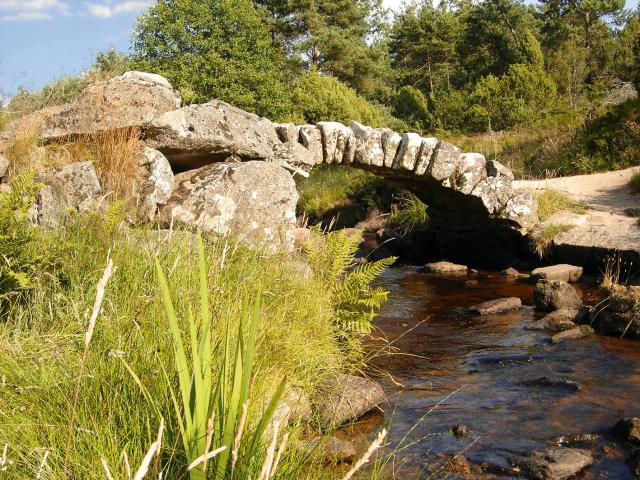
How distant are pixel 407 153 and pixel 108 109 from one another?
18.0 feet

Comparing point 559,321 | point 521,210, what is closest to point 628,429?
point 559,321

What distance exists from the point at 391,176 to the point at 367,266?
20.9 ft

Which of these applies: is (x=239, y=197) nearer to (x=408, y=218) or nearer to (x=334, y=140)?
(x=334, y=140)

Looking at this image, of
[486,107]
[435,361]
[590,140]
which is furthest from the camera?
[486,107]

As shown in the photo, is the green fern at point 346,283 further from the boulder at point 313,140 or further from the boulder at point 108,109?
the boulder at point 313,140

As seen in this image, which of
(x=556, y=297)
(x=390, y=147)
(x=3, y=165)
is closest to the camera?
(x=3, y=165)

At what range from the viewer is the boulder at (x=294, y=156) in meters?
9.08

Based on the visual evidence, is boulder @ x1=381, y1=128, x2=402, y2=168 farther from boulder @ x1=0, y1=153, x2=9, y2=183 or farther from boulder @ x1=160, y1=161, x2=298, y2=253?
boulder @ x1=0, y1=153, x2=9, y2=183

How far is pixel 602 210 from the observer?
41.2 ft

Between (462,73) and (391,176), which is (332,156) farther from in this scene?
(462,73)

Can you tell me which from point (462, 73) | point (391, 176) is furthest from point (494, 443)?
point (462, 73)

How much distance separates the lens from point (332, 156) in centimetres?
1075

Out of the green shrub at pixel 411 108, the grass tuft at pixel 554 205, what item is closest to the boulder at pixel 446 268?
the grass tuft at pixel 554 205

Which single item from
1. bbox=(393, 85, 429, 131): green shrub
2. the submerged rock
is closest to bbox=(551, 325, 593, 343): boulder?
the submerged rock
